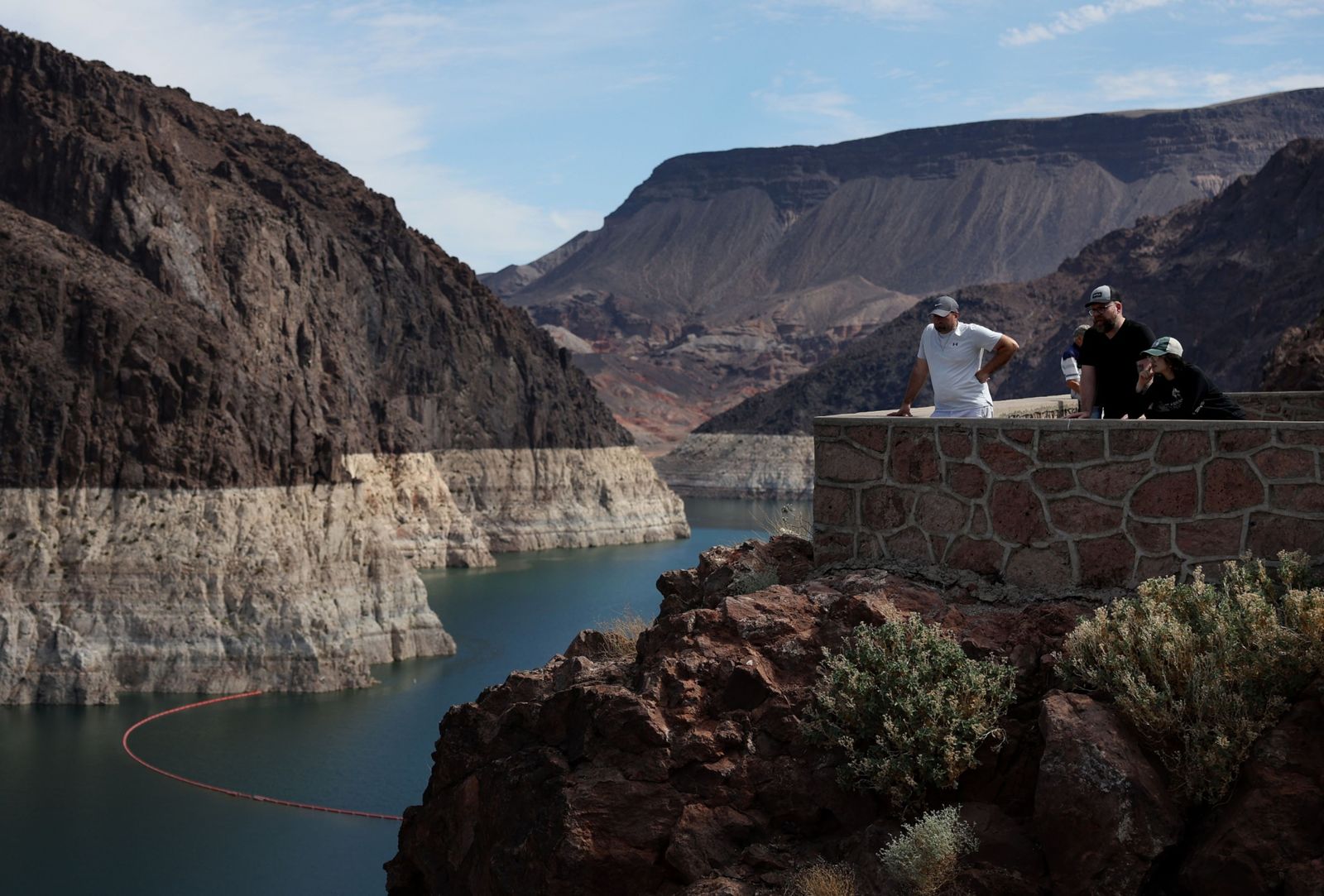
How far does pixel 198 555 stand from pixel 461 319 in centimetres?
6023

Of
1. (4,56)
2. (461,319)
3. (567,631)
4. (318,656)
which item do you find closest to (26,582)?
(318,656)

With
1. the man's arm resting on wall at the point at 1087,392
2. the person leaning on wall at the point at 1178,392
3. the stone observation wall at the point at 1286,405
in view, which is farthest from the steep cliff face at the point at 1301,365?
the person leaning on wall at the point at 1178,392

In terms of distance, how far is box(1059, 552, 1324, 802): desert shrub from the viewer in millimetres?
7984

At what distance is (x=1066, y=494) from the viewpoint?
399 inches

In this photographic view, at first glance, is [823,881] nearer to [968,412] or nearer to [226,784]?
[968,412]

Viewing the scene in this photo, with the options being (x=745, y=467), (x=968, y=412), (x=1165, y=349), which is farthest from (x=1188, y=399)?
(x=745, y=467)

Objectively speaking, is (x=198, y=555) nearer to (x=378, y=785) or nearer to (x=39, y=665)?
(x=39, y=665)

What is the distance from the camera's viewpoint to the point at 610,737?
9.66 metres

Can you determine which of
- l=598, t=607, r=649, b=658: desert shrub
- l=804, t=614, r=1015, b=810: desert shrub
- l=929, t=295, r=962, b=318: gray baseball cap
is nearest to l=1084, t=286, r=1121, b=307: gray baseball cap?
l=929, t=295, r=962, b=318: gray baseball cap

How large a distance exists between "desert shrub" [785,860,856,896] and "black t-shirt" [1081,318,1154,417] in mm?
4123

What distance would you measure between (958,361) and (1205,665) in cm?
382

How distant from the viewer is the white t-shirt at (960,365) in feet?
37.5

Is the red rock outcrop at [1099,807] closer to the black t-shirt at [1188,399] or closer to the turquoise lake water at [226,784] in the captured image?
the black t-shirt at [1188,399]

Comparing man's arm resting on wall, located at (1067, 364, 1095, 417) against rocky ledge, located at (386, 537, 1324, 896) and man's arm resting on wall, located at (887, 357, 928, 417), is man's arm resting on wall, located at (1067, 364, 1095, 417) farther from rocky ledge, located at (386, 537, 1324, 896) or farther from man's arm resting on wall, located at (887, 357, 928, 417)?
rocky ledge, located at (386, 537, 1324, 896)
